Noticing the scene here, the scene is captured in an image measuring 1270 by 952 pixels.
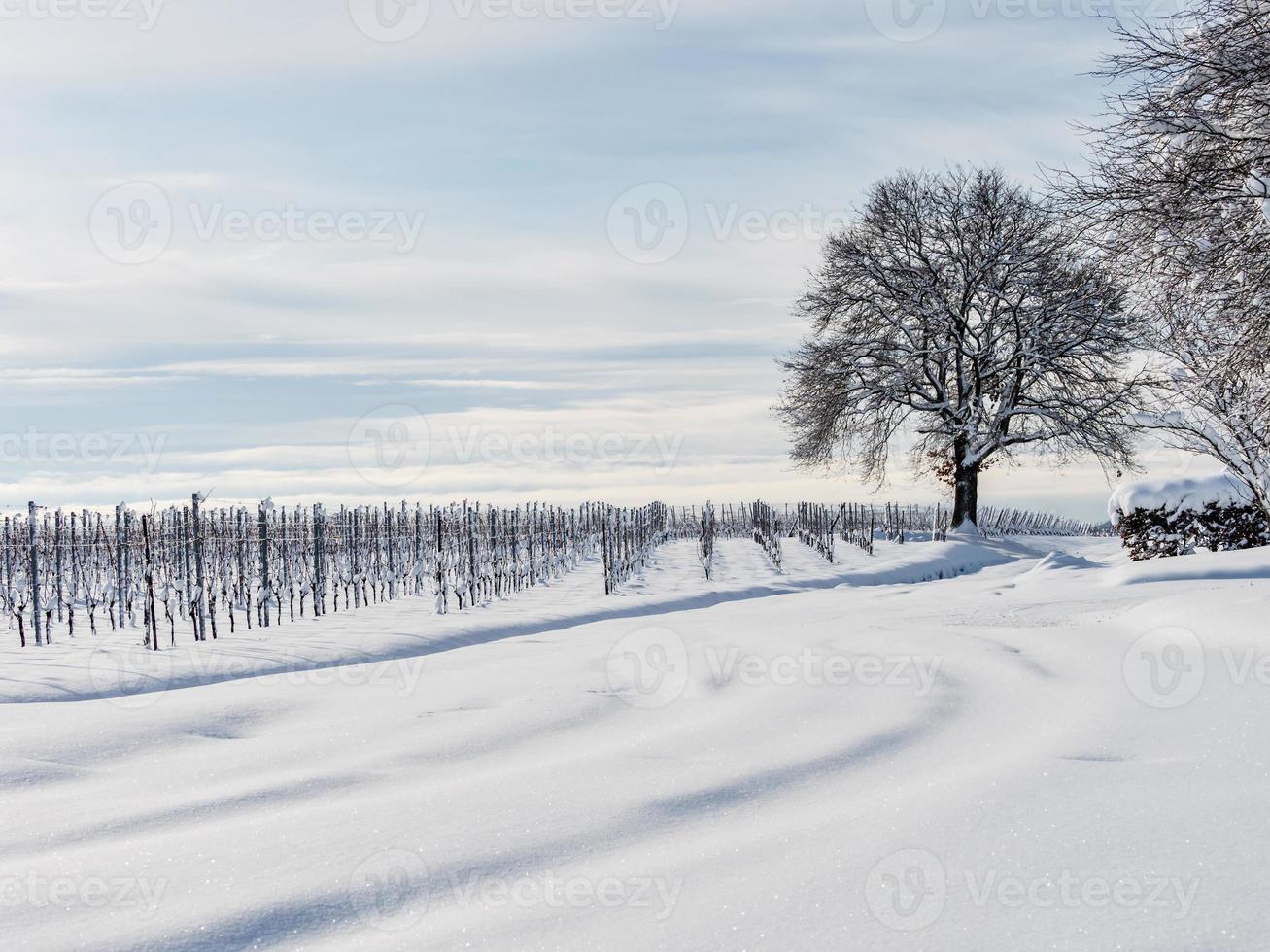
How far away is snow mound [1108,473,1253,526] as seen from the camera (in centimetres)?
1511

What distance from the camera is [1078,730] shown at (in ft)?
15.3

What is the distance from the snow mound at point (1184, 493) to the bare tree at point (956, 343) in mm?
9310

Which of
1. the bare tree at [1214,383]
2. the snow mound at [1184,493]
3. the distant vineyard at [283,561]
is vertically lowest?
the distant vineyard at [283,561]

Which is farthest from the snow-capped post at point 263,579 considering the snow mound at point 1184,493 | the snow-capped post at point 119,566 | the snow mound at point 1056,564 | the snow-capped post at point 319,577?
the snow mound at point 1184,493

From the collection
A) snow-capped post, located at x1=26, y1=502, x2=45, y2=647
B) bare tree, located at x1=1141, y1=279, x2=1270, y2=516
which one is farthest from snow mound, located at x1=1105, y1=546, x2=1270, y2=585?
snow-capped post, located at x1=26, y1=502, x2=45, y2=647

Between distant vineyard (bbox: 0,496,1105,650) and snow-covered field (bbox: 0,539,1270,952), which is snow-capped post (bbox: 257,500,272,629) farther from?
snow-covered field (bbox: 0,539,1270,952)

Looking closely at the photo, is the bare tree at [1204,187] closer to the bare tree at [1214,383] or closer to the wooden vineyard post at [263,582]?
the bare tree at [1214,383]

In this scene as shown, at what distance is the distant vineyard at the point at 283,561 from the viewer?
16188 mm

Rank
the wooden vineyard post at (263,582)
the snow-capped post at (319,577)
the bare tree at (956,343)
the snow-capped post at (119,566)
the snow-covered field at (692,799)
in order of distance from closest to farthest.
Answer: the snow-covered field at (692,799) → the wooden vineyard post at (263,582) → the snow-capped post at (119,566) → the snow-capped post at (319,577) → the bare tree at (956,343)

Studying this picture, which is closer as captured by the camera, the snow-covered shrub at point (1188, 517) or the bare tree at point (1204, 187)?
the bare tree at point (1204, 187)

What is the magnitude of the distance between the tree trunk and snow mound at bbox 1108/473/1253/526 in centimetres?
1125


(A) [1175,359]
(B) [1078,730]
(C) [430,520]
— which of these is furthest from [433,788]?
(C) [430,520]

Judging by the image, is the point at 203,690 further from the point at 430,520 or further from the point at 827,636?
the point at 430,520

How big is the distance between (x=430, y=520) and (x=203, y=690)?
28.9m
